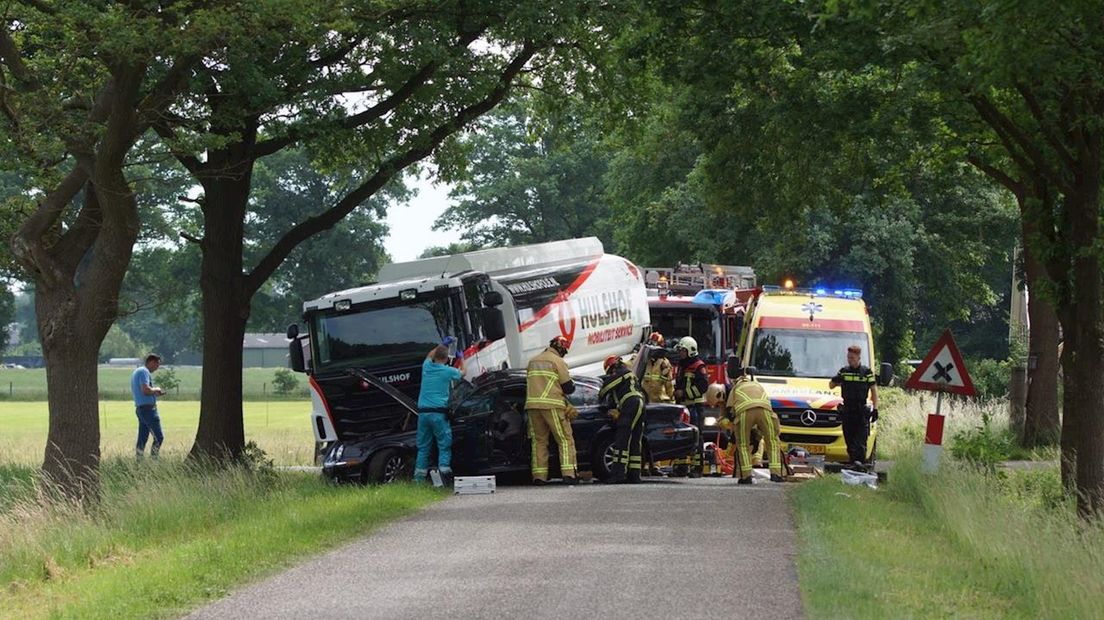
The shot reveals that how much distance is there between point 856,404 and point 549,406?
16.9 feet

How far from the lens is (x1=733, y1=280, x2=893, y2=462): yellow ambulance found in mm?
23875

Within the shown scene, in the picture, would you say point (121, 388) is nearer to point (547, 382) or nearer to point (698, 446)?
point (698, 446)

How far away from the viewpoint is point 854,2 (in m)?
12.8

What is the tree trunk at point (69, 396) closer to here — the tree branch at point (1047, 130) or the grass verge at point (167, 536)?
the grass verge at point (167, 536)

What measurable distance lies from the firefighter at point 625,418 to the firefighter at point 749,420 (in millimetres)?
1275

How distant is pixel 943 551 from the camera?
43.9 feet

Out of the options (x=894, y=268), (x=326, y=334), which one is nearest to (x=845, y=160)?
(x=326, y=334)

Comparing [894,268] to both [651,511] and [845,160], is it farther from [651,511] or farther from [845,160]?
[651,511]

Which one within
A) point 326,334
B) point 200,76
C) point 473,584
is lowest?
point 473,584

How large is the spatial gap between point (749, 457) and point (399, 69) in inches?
305

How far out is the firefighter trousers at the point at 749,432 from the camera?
67.0ft

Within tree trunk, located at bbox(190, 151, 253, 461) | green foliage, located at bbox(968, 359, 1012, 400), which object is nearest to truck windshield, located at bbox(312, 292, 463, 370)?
tree trunk, located at bbox(190, 151, 253, 461)

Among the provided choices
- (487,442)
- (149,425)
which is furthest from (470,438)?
(149,425)

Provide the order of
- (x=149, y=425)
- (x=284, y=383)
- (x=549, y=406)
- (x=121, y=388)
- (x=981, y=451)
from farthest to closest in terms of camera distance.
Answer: (x=121, y=388)
(x=284, y=383)
(x=149, y=425)
(x=981, y=451)
(x=549, y=406)
